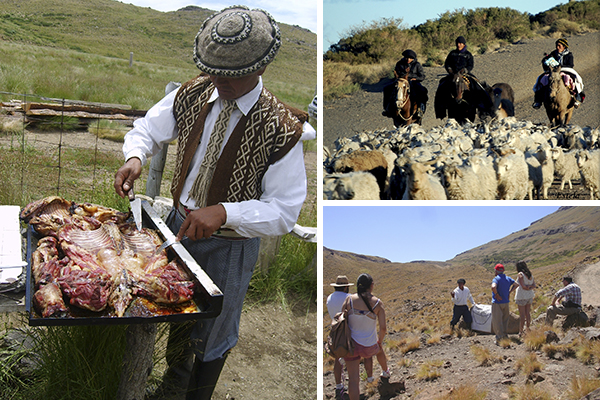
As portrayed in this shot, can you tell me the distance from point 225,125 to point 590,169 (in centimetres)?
353

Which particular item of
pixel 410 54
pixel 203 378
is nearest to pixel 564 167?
pixel 410 54

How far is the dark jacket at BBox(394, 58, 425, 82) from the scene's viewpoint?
18.0ft

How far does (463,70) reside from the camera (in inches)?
226

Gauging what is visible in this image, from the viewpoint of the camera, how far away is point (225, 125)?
7.36 ft

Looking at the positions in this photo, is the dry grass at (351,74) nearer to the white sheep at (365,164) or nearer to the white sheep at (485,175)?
the white sheep at (365,164)

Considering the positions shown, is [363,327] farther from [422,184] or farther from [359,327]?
A: [422,184]

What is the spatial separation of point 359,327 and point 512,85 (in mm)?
4102

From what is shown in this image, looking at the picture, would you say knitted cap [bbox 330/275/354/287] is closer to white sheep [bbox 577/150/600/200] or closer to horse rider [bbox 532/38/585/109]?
white sheep [bbox 577/150/600/200]

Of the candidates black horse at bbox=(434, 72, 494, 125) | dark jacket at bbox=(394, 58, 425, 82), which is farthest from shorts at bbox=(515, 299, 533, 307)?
dark jacket at bbox=(394, 58, 425, 82)

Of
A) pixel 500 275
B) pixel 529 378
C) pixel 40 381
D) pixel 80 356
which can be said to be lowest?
pixel 529 378

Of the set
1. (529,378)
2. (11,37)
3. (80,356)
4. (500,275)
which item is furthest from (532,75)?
(11,37)

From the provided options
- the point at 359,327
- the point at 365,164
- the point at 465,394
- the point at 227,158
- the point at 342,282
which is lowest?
the point at 465,394

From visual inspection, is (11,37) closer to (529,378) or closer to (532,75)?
(532,75)

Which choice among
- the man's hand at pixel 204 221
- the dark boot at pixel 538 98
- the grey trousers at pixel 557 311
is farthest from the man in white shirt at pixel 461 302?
the dark boot at pixel 538 98
